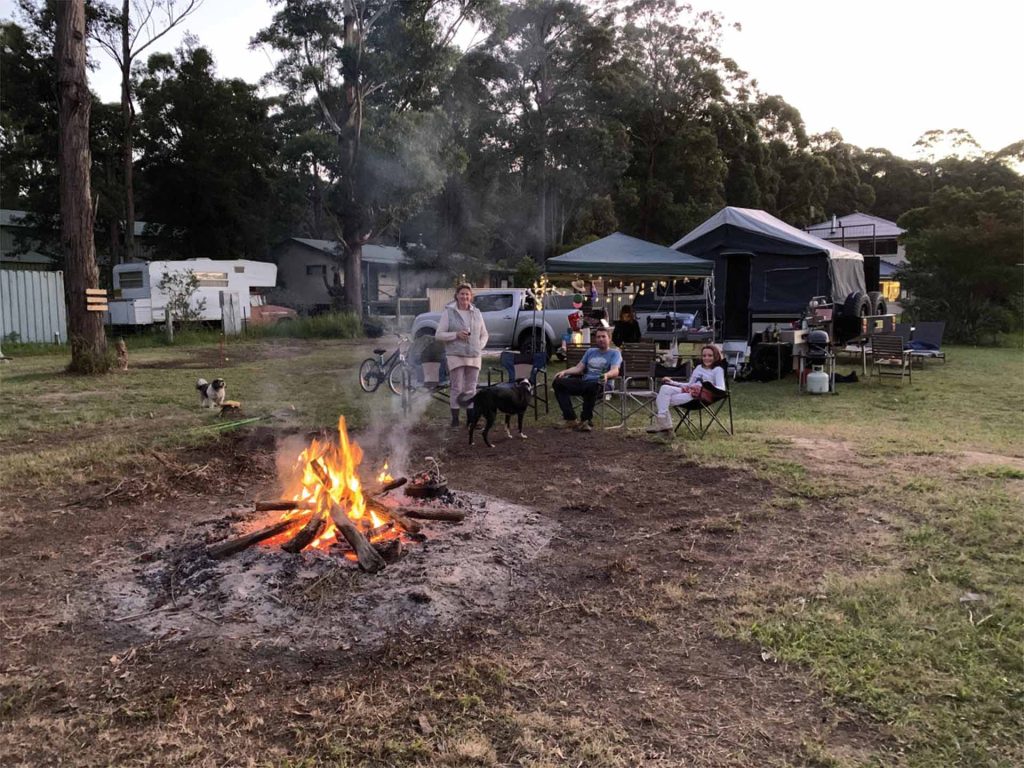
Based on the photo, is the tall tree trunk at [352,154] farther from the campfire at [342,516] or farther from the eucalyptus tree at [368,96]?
the campfire at [342,516]

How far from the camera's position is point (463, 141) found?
101 feet

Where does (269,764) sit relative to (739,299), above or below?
below

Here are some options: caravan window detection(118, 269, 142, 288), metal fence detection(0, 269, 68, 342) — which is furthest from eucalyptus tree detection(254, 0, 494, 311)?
metal fence detection(0, 269, 68, 342)

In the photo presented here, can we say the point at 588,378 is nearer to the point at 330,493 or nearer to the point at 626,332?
the point at 626,332

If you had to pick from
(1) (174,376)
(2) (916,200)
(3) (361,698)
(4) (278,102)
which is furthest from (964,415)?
(2) (916,200)

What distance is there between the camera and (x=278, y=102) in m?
27.2

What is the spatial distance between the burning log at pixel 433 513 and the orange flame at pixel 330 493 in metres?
0.20

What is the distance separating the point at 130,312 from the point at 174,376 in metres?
9.90

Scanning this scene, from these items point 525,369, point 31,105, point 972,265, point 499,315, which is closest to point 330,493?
point 525,369

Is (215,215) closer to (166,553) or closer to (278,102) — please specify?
(278,102)

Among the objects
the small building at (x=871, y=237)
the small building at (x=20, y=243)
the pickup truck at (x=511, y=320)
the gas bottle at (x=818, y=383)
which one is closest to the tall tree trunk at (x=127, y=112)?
the small building at (x=20, y=243)

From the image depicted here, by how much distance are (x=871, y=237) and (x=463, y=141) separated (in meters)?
19.2

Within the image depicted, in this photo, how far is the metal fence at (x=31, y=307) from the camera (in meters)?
16.5

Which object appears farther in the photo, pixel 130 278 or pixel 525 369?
pixel 130 278
